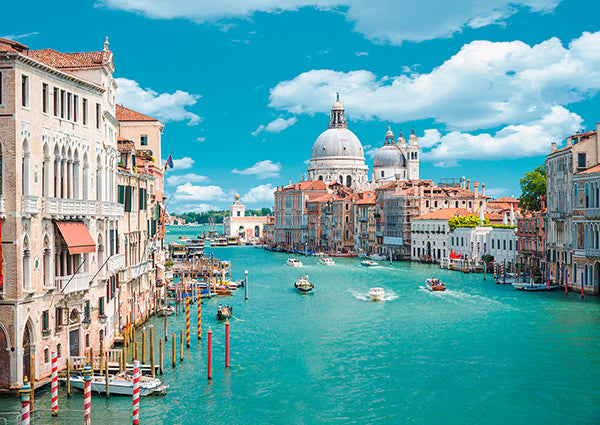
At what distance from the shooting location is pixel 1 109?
47.9ft

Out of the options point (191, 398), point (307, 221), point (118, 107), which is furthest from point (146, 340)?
point (307, 221)

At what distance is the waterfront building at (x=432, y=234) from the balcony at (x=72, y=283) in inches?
1885

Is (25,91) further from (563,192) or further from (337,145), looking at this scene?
(337,145)

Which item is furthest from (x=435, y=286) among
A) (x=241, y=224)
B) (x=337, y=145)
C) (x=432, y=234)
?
(x=241, y=224)

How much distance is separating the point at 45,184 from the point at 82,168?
5.95ft

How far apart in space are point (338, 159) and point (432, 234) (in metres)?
56.0

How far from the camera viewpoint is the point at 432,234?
2566 inches

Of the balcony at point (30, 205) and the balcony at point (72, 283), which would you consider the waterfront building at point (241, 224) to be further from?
the balcony at point (30, 205)

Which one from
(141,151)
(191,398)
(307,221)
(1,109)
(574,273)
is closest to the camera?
(1,109)

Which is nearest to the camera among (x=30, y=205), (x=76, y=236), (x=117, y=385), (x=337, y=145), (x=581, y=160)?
(x=30, y=205)

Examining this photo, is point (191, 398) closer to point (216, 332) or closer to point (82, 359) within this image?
point (82, 359)

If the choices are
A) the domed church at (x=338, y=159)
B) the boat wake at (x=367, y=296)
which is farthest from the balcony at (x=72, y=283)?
the domed church at (x=338, y=159)

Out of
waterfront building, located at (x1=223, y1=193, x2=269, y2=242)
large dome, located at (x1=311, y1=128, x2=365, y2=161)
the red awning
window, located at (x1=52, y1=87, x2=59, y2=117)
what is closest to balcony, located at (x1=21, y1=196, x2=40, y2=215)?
the red awning

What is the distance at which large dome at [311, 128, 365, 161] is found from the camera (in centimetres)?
12056
